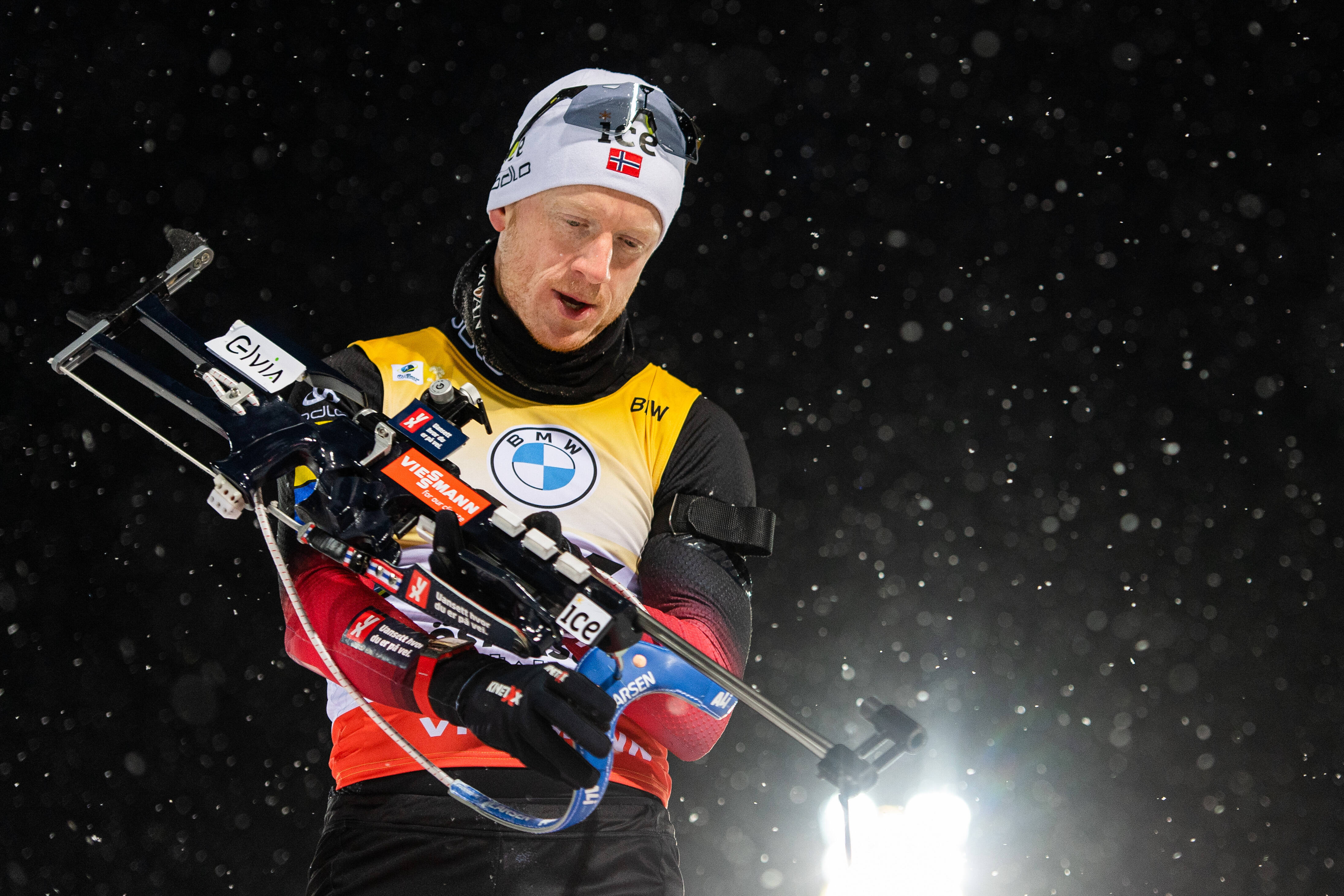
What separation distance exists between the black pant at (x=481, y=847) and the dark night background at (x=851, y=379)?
1001 mm

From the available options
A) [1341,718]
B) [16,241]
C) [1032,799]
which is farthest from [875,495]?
[16,241]

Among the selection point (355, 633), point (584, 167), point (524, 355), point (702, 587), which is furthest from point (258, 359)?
point (702, 587)

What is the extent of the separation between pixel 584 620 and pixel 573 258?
72cm

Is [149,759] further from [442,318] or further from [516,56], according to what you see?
[516,56]

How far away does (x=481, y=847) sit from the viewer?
131cm

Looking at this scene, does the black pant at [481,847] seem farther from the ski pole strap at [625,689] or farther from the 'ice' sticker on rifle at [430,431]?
the 'ice' sticker on rifle at [430,431]

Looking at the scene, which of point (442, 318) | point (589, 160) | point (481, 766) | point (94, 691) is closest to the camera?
point (481, 766)

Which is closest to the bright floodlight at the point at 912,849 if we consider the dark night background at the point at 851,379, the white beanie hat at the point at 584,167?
the dark night background at the point at 851,379

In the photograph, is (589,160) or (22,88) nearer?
(589,160)

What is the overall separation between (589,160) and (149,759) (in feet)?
5.29

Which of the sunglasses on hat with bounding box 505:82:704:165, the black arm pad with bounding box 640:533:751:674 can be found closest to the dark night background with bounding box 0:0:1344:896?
the sunglasses on hat with bounding box 505:82:704:165

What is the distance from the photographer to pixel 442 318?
92.0 inches

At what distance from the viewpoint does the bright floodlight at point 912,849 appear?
73.7 inches

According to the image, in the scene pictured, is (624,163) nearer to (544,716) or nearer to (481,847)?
(544,716)
